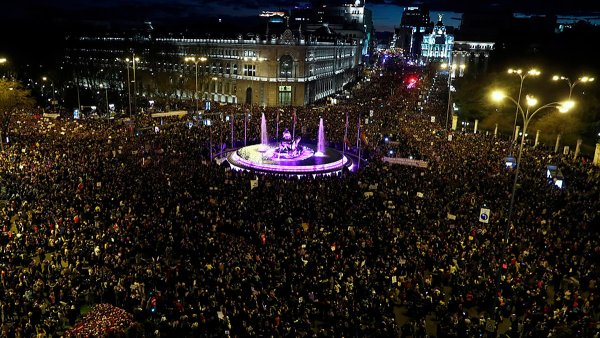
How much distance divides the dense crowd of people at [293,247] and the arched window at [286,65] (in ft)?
163

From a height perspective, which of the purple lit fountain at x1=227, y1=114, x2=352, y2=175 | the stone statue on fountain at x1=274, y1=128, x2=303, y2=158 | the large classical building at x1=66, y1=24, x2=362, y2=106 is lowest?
the purple lit fountain at x1=227, y1=114, x2=352, y2=175

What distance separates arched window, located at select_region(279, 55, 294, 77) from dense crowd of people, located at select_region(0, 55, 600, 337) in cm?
4966

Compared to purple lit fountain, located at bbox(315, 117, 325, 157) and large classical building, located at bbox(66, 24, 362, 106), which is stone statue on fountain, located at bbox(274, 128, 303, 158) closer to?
purple lit fountain, located at bbox(315, 117, 325, 157)

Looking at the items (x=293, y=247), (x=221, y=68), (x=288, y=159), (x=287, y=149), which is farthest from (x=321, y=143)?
(x=221, y=68)

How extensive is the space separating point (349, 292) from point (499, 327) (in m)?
5.26

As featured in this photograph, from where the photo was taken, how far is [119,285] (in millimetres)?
16312

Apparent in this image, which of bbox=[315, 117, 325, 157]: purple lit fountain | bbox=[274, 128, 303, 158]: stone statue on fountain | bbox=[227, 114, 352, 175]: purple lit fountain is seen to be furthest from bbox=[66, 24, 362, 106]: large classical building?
bbox=[274, 128, 303, 158]: stone statue on fountain

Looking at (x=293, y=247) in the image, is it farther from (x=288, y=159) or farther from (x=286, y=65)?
(x=286, y=65)

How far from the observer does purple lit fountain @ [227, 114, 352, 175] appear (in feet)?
114

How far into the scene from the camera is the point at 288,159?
120 ft

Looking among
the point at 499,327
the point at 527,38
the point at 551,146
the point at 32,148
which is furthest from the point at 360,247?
the point at 527,38

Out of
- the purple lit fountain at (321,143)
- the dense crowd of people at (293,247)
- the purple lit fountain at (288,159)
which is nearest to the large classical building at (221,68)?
the purple lit fountain at (321,143)

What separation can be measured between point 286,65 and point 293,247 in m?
64.7

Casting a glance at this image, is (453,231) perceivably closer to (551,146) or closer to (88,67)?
(551,146)
